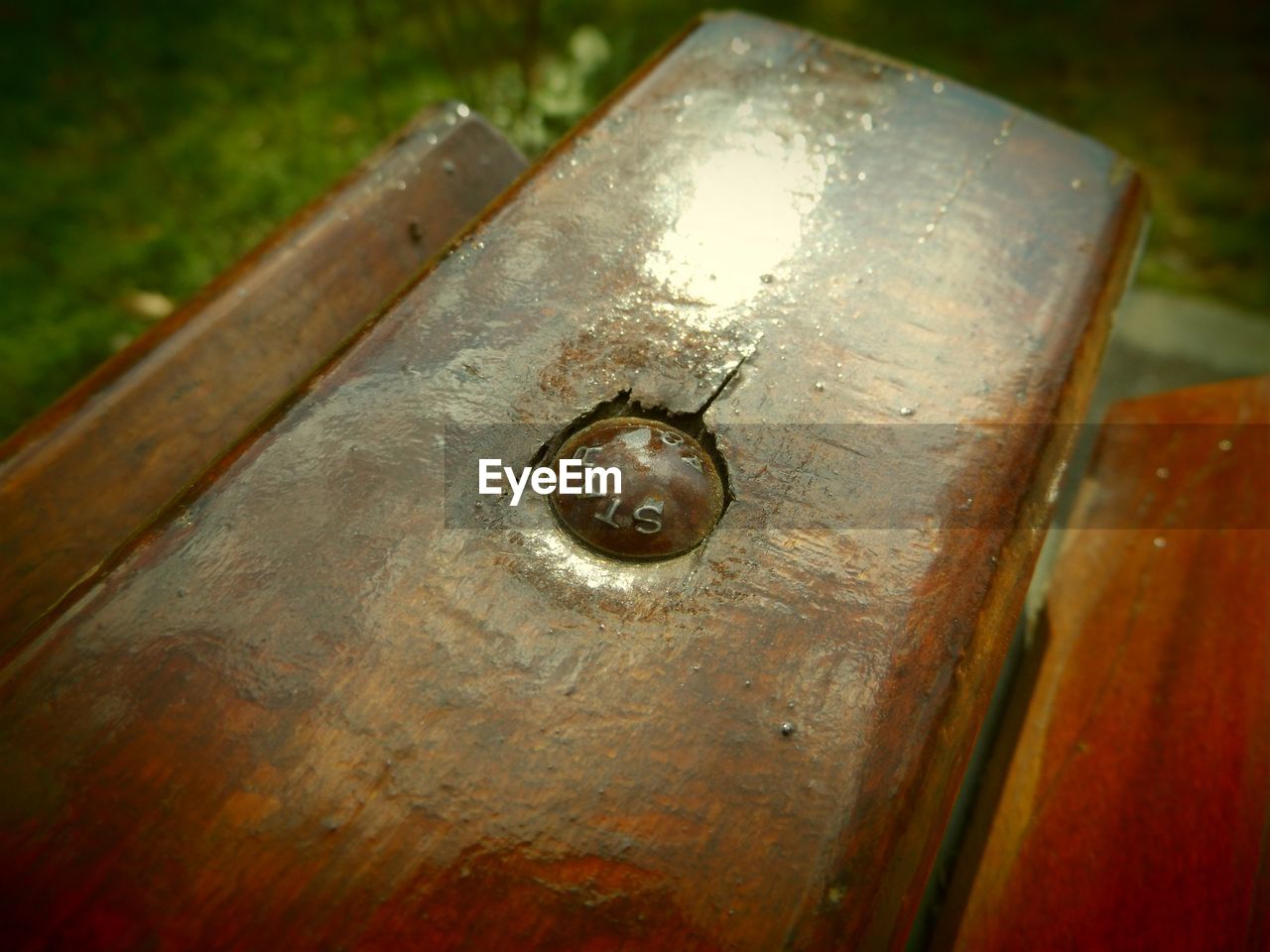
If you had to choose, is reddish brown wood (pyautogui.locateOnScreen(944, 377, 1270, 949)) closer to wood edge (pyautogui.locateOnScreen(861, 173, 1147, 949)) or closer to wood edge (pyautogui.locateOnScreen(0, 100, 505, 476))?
wood edge (pyautogui.locateOnScreen(861, 173, 1147, 949))

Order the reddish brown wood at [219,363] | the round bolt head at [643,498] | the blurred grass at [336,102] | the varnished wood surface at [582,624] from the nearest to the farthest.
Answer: the varnished wood surface at [582,624]
the round bolt head at [643,498]
the reddish brown wood at [219,363]
the blurred grass at [336,102]

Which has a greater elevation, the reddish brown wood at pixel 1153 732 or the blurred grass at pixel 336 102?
the blurred grass at pixel 336 102

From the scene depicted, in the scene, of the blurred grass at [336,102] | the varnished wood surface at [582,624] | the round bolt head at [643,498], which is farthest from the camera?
the blurred grass at [336,102]

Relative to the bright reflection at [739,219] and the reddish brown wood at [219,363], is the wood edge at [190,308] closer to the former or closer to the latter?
the reddish brown wood at [219,363]

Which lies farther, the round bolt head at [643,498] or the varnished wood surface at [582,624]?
the round bolt head at [643,498]

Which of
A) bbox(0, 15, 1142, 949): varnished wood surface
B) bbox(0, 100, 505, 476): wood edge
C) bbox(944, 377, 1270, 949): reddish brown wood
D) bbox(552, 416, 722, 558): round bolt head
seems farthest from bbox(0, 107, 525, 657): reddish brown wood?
bbox(944, 377, 1270, 949): reddish brown wood

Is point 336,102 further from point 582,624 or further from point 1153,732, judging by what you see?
point 1153,732

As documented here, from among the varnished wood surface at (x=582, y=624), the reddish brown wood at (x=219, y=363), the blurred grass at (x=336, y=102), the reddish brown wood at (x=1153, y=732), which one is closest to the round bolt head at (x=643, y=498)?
the varnished wood surface at (x=582, y=624)

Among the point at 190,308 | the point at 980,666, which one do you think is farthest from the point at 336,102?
the point at 980,666

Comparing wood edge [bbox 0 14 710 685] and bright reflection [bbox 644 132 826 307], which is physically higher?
bright reflection [bbox 644 132 826 307]
